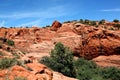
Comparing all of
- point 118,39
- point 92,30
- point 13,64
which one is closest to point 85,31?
point 92,30

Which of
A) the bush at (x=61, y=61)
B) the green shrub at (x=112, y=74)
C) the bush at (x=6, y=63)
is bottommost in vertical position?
the green shrub at (x=112, y=74)

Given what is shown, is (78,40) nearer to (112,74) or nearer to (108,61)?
(108,61)

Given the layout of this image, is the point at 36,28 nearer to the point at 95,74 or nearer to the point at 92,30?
the point at 92,30

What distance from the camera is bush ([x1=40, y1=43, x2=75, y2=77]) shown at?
29.3 m

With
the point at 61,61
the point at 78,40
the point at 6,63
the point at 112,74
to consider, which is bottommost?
the point at 112,74

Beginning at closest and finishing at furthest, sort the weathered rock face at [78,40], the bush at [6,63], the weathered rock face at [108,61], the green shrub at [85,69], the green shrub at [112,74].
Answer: the bush at [6,63] < the green shrub at [85,69] < the green shrub at [112,74] < the weathered rock face at [108,61] < the weathered rock face at [78,40]

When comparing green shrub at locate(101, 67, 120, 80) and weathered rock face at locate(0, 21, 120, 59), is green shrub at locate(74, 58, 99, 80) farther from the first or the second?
weathered rock face at locate(0, 21, 120, 59)

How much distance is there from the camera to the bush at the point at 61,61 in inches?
1154

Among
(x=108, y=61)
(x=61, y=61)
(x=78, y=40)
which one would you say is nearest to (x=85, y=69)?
(x=108, y=61)

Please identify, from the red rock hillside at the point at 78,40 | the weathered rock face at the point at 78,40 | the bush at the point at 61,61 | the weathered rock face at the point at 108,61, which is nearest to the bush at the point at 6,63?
the bush at the point at 61,61

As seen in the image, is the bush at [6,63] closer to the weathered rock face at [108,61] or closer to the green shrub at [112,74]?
the green shrub at [112,74]

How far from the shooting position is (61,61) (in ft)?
108

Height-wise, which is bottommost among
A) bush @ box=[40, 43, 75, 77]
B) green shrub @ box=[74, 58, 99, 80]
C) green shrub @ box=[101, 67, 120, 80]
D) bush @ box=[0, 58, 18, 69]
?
green shrub @ box=[101, 67, 120, 80]

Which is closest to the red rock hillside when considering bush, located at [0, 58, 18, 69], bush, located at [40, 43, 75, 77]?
bush, located at [40, 43, 75, 77]
